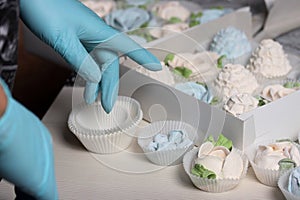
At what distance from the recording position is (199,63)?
125 cm

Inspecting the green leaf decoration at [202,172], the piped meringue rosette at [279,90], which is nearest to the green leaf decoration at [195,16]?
the piped meringue rosette at [279,90]

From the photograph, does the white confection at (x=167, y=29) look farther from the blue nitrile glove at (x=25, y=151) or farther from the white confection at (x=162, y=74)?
the blue nitrile glove at (x=25, y=151)

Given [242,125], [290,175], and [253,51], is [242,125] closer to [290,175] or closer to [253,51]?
[290,175]

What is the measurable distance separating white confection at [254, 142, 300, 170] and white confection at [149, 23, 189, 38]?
1.75 feet

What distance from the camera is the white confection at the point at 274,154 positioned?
0.92m

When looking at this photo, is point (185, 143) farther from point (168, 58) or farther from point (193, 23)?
point (193, 23)

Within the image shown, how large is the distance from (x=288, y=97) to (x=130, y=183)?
32cm

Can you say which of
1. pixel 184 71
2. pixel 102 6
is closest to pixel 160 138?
pixel 184 71

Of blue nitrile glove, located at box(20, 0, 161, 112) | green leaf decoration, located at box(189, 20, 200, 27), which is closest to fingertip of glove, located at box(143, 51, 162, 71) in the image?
blue nitrile glove, located at box(20, 0, 161, 112)

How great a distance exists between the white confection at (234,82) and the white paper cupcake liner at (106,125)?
18cm

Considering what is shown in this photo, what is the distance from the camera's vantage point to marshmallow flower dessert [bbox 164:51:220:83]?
1186 mm

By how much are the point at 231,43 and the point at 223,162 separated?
48cm

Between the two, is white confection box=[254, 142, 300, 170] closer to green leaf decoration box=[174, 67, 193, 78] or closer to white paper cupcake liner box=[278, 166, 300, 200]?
white paper cupcake liner box=[278, 166, 300, 200]

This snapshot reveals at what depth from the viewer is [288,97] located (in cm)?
100
